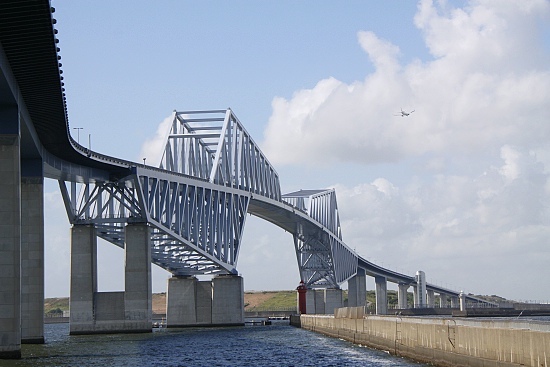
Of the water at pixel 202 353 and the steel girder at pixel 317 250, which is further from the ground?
the steel girder at pixel 317 250

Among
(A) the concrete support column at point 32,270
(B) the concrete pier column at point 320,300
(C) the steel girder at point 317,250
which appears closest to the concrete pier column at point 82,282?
(A) the concrete support column at point 32,270

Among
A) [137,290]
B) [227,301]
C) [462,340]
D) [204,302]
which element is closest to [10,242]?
[462,340]

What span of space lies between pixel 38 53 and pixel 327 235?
5206 inches

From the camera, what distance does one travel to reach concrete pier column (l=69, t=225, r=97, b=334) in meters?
98.3

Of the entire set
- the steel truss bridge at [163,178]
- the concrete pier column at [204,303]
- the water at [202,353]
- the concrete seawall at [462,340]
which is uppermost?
the steel truss bridge at [163,178]

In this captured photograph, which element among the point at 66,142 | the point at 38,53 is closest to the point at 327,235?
the point at 66,142

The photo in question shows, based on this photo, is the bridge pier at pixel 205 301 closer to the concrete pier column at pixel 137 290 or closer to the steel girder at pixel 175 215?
the steel girder at pixel 175 215

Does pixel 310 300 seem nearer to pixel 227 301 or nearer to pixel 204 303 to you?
pixel 204 303

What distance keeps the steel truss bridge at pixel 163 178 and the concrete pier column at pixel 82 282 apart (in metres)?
1.88

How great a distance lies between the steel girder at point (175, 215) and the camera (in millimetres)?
100812

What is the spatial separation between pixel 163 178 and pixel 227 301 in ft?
76.4

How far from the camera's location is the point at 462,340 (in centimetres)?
4125

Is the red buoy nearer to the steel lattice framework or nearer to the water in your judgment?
the steel lattice framework

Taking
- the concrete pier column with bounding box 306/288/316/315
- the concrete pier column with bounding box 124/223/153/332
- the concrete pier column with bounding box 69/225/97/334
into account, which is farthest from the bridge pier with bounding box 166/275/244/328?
the concrete pier column with bounding box 306/288/316/315
